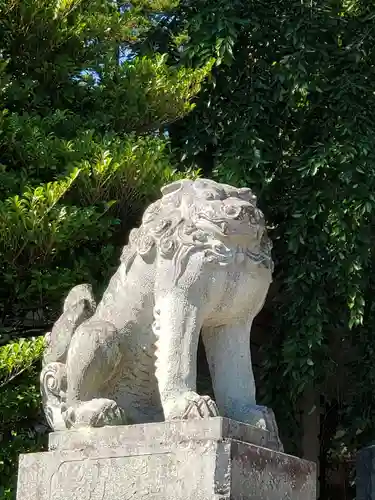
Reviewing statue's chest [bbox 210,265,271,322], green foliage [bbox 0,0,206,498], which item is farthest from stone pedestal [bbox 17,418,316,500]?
green foliage [bbox 0,0,206,498]

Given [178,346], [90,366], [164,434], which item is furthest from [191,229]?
[164,434]

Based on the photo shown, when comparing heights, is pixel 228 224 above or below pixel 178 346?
above

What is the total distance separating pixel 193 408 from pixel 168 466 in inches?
9.1

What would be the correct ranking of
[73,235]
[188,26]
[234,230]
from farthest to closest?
[188,26]
[73,235]
[234,230]

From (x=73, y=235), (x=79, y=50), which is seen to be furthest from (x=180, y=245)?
(x=79, y=50)

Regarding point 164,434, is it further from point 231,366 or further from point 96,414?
point 231,366

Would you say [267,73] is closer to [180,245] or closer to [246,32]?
[246,32]

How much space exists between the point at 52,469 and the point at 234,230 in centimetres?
119

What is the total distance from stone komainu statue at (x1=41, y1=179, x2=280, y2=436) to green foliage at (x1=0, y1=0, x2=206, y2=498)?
5.54ft

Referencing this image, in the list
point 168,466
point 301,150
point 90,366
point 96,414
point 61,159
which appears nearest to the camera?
point 168,466

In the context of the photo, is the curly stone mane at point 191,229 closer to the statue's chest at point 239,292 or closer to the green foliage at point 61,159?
the statue's chest at point 239,292

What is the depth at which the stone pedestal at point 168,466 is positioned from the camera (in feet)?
12.6

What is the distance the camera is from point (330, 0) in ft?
27.6

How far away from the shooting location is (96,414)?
13.5 feet
